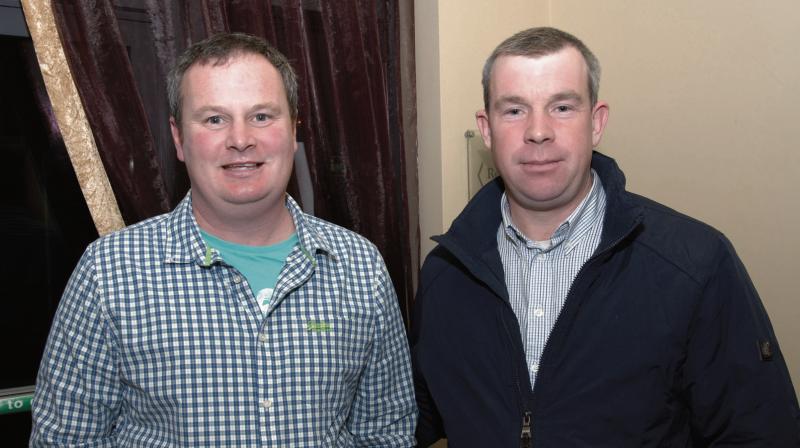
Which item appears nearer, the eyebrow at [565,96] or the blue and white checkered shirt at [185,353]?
the blue and white checkered shirt at [185,353]

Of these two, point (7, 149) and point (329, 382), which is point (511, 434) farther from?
point (7, 149)

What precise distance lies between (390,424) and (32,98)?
4.70ft

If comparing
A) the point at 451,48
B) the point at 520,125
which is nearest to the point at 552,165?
the point at 520,125

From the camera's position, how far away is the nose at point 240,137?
4.79ft

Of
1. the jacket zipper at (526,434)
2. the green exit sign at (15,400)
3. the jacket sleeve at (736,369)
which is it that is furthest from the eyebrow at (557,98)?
the green exit sign at (15,400)

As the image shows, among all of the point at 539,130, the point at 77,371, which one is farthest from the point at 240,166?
the point at 539,130

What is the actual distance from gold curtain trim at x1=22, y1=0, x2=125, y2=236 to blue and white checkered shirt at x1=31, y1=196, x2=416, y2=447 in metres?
0.55

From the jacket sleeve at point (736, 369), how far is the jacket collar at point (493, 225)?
207mm

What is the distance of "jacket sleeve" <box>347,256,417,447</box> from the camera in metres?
1.68

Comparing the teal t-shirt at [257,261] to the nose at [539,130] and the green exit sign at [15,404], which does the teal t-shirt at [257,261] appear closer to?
the nose at [539,130]

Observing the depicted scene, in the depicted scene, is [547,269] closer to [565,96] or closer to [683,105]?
[565,96]

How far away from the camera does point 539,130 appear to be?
1.52 metres

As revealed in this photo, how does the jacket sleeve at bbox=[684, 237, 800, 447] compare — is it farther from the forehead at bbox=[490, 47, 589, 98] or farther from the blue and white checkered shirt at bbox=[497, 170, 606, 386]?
the forehead at bbox=[490, 47, 589, 98]

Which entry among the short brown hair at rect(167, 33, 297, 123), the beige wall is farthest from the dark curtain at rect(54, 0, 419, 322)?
the short brown hair at rect(167, 33, 297, 123)
